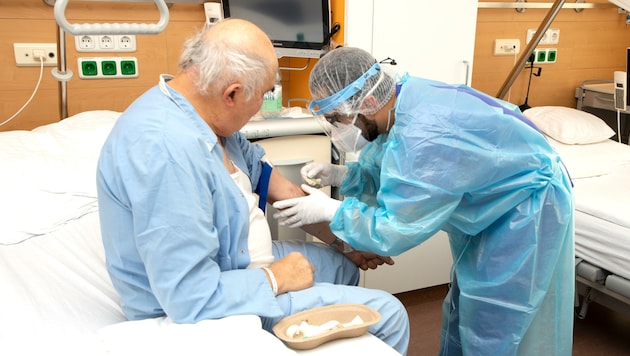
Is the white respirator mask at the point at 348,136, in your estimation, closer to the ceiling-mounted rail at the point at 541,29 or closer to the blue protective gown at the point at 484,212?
the blue protective gown at the point at 484,212

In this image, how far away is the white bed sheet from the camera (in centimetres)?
199

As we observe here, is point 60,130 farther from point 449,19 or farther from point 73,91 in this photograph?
point 449,19

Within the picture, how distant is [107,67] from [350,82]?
4.37ft

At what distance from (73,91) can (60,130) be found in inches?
16.6

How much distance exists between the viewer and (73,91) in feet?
7.37

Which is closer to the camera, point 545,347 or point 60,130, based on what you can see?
point 545,347

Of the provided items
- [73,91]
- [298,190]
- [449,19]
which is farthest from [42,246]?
[449,19]

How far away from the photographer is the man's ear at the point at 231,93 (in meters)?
1.19

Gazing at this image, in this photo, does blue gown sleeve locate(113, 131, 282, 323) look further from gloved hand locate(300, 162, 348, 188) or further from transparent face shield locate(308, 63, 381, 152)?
gloved hand locate(300, 162, 348, 188)

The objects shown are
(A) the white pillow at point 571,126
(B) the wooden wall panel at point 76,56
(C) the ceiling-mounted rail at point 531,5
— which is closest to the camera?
(B) the wooden wall panel at point 76,56

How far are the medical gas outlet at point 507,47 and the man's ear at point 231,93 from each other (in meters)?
2.31

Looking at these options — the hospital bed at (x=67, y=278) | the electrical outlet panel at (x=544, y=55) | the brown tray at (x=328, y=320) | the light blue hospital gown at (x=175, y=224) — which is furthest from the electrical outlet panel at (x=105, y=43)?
the electrical outlet panel at (x=544, y=55)

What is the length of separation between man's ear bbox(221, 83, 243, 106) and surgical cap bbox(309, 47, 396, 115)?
1.04ft

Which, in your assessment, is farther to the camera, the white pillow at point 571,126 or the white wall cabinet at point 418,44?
the white pillow at point 571,126
